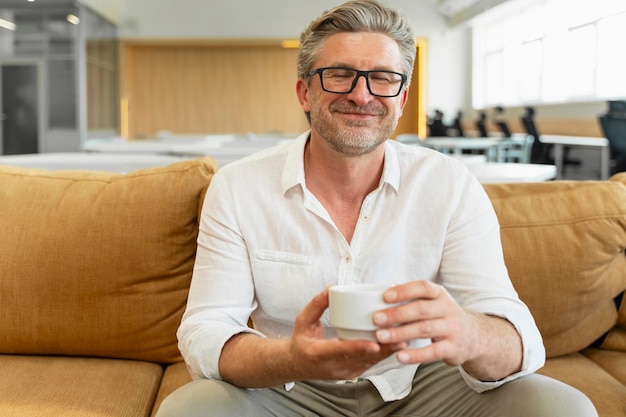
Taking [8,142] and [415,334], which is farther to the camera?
[8,142]

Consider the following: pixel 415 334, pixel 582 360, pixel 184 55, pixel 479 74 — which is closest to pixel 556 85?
pixel 479 74

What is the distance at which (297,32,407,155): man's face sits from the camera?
1.43 meters

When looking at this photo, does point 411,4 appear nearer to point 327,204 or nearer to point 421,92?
point 421,92

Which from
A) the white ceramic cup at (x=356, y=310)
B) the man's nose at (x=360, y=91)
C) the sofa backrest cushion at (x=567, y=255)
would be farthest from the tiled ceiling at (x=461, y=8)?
the white ceramic cup at (x=356, y=310)

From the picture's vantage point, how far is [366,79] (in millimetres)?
1436

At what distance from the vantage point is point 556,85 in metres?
11.5

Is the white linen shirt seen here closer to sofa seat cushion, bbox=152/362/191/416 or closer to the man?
the man

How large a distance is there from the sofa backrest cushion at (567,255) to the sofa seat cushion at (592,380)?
0.04m

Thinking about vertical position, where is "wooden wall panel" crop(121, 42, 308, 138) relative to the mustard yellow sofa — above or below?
above

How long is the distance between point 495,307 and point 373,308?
0.41 m

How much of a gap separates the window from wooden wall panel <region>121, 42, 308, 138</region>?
13.0 ft

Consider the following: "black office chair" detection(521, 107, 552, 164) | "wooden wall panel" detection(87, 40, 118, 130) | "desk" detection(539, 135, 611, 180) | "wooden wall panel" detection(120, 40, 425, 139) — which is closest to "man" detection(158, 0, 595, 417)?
"desk" detection(539, 135, 611, 180)

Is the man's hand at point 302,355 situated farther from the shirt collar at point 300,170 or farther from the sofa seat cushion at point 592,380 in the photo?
the sofa seat cushion at point 592,380

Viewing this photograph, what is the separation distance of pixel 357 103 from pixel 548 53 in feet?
36.1
